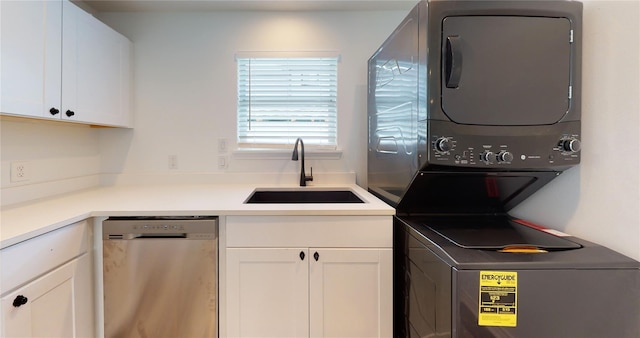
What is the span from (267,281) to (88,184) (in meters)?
1.54

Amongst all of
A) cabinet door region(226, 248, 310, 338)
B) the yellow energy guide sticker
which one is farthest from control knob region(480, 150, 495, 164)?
cabinet door region(226, 248, 310, 338)

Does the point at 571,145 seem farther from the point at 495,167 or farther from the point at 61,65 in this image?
the point at 61,65

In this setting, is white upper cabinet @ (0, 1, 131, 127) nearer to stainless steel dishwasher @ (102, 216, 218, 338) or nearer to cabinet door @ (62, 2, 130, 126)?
cabinet door @ (62, 2, 130, 126)

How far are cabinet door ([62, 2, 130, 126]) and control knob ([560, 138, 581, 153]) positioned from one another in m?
2.26

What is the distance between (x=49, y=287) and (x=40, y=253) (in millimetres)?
154

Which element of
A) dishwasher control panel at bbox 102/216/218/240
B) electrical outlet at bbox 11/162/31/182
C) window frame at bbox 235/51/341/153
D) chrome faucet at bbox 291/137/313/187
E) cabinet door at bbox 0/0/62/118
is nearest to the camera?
cabinet door at bbox 0/0/62/118

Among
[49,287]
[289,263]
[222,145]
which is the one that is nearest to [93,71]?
[222,145]

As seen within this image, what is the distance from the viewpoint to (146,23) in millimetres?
2049

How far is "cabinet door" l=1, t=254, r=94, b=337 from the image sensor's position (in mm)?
962

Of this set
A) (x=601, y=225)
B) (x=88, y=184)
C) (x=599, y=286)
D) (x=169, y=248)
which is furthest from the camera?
(x=88, y=184)

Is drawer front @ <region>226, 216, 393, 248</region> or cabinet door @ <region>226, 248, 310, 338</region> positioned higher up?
drawer front @ <region>226, 216, 393, 248</region>

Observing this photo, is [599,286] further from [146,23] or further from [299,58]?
[146,23]

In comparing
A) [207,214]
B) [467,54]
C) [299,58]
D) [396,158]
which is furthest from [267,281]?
[299,58]

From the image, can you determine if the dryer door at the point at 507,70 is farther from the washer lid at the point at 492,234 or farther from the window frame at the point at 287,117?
the window frame at the point at 287,117
